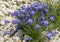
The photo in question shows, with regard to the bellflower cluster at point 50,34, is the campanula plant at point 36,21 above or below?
above

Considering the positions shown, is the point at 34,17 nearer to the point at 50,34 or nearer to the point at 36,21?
the point at 36,21

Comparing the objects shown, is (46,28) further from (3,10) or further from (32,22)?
(3,10)

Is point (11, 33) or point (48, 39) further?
point (11, 33)

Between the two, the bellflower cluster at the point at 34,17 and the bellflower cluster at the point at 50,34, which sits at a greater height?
the bellflower cluster at the point at 34,17

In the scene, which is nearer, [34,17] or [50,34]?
[50,34]

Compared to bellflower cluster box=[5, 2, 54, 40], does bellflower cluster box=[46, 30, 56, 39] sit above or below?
below

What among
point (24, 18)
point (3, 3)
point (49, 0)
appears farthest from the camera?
point (3, 3)

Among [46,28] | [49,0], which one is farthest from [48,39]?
[49,0]

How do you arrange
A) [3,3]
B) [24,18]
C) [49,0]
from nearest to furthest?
[24,18] → [49,0] → [3,3]

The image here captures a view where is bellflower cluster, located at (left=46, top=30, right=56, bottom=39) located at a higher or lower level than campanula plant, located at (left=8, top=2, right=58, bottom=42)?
lower

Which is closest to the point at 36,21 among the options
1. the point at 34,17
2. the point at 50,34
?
the point at 34,17

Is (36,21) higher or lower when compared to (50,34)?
higher
